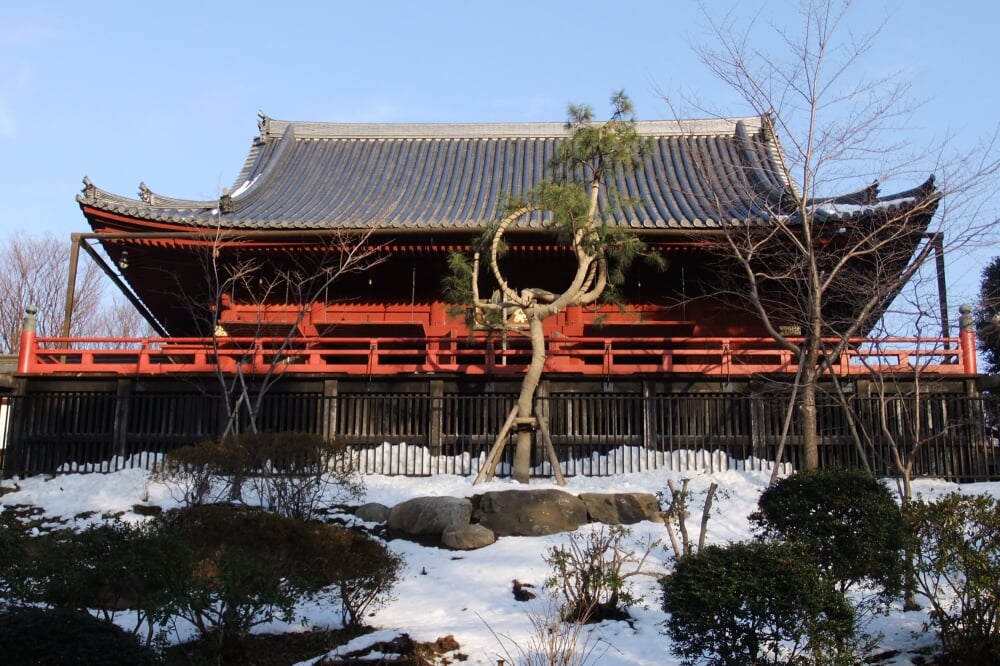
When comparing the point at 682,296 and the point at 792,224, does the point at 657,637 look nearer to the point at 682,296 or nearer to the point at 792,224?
the point at 792,224

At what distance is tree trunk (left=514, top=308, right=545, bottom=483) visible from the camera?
1362 cm

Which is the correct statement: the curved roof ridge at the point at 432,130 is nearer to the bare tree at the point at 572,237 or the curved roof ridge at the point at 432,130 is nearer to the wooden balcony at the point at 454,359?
the wooden balcony at the point at 454,359

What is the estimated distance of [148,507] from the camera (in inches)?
493

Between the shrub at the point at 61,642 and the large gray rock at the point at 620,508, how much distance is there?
688 centimetres

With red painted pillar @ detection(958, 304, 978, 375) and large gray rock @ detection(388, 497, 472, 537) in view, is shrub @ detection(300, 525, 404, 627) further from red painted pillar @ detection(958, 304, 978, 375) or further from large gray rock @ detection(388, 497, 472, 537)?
red painted pillar @ detection(958, 304, 978, 375)

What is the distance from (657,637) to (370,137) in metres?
18.9

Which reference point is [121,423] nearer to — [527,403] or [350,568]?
[527,403]

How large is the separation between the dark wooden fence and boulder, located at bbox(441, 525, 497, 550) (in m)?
3.09

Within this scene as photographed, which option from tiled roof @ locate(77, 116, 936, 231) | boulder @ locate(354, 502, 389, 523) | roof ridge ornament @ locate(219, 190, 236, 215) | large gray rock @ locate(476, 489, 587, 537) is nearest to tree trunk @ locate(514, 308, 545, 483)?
large gray rock @ locate(476, 489, 587, 537)

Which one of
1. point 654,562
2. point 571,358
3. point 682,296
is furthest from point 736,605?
point 682,296

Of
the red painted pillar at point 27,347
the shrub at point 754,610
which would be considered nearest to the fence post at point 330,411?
the red painted pillar at point 27,347

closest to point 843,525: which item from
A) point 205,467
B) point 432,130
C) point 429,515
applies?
point 429,515

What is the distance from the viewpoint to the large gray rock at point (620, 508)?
1195 centimetres

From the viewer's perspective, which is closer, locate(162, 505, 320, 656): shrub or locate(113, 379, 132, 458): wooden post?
locate(162, 505, 320, 656): shrub
